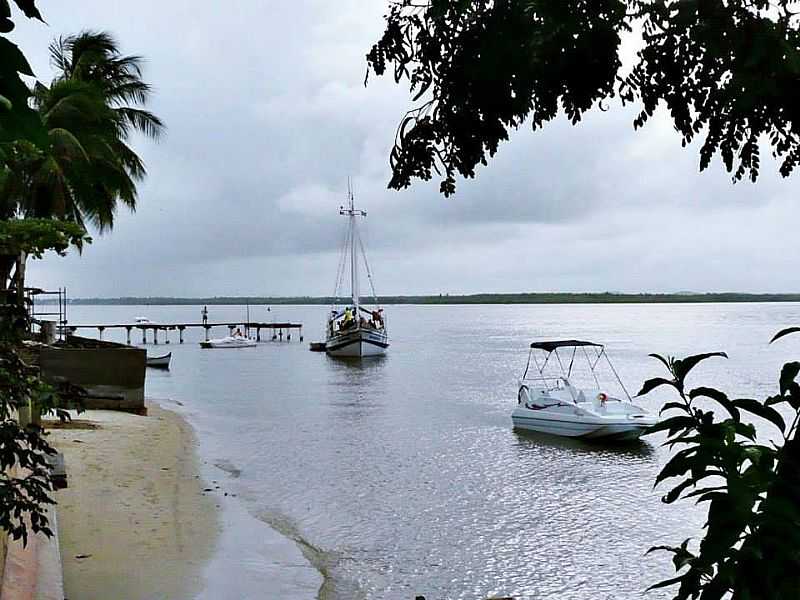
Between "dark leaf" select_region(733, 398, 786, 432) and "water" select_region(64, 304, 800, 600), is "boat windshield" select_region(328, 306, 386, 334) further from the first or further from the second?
"dark leaf" select_region(733, 398, 786, 432)

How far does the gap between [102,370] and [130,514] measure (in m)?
9.80

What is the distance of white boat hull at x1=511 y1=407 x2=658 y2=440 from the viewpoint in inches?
869

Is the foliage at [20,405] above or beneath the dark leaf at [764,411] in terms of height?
beneath

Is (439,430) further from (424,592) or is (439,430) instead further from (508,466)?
(424,592)

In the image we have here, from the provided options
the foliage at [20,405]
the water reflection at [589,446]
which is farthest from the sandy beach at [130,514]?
the water reflection at [589,446]

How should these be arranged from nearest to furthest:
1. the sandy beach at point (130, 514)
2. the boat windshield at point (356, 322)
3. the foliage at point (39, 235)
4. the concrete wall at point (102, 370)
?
the foliage at point (39, 235)
the sandy beach at point (130, 514)
the concrete wall at point (102, 370)
the boat windshield at point (356, 322)

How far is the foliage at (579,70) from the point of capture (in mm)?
Result: 2049

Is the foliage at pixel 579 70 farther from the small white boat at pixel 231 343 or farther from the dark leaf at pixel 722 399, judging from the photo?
the small white boat at pixel 231 343

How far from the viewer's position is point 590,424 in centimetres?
2228

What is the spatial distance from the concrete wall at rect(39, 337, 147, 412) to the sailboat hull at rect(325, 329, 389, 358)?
36.7 metres

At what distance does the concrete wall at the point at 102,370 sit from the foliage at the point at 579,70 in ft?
58.2

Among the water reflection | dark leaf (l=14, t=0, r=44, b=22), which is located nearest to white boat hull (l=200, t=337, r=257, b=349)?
the water reflection

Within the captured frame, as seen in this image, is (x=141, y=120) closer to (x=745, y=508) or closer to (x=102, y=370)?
(x=102, y=370)

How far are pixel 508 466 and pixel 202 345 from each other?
60581 millimetres
